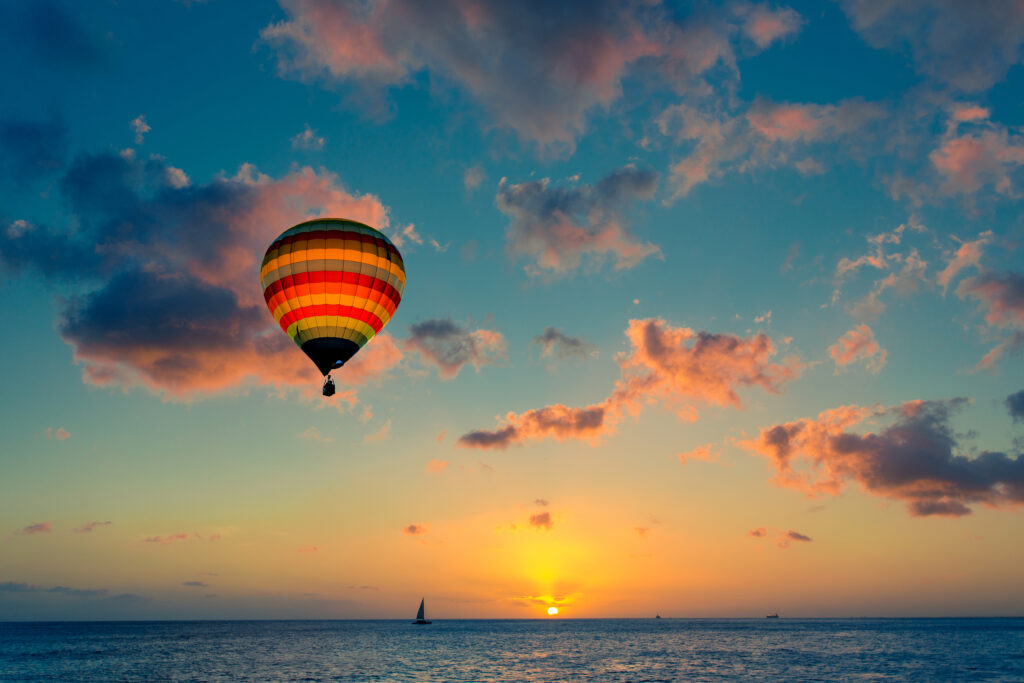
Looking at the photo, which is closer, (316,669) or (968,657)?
(316,669)

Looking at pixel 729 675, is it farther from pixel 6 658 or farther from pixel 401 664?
pixel 6 658

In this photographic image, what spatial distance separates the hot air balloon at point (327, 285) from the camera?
31.6m

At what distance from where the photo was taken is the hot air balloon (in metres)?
31.6

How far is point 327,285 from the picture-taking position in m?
31.6

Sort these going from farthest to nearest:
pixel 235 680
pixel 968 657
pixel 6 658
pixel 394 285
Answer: pixel 6 658 → pixel 968 657 → pixel 235 680 → pixel 394 285

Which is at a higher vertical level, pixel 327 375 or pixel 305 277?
pixel 305 277

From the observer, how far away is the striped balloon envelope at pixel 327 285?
31609 mm

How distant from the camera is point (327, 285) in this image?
3159cm

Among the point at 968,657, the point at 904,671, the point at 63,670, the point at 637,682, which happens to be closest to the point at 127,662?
the point at 63,670

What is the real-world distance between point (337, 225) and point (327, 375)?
7309mm

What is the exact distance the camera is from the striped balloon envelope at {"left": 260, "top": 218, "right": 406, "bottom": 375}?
3161 cm

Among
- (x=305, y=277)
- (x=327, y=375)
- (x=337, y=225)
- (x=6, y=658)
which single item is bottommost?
(x=6, y=658)

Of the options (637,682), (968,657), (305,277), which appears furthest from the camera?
(968,657)

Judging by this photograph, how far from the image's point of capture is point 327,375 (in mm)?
31812
